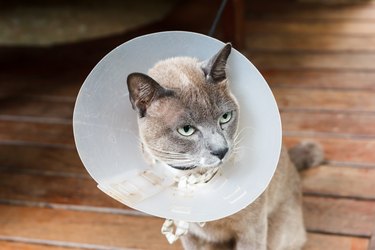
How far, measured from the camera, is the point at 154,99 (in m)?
1.11

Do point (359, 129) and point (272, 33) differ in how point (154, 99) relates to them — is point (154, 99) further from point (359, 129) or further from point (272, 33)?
point (272, 33)

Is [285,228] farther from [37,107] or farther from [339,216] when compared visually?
[37,107]

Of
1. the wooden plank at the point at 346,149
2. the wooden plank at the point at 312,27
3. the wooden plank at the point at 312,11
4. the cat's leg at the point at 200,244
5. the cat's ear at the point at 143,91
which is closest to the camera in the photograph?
the cat's ear at the point at 143,91

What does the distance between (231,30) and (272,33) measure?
341mm

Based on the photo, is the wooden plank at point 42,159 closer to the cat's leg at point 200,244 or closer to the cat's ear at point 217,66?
the cat's leg at point 200,244

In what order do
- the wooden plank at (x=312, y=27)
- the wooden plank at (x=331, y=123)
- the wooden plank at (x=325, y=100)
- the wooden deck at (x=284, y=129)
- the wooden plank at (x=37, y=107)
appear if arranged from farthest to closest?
the wooden plank at (x=312, y=27), the wooden plank at (x=37, y=107), the wooden plank at (x=325, y=100), the wooden plank at (x=331, y=123), the wooden deck at (x=284, y=129)

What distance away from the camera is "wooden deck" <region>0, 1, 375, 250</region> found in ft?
5.27

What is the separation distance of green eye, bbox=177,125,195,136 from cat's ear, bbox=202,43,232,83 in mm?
113

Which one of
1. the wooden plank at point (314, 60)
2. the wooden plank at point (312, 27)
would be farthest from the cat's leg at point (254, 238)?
the wooden plank at point (312, 27)

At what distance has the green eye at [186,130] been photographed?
1.09 m

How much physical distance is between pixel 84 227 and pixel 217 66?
80cm

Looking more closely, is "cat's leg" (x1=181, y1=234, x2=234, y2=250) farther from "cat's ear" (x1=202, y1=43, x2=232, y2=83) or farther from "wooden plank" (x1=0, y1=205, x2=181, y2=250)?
"cat's ear" (x1=202, y1=43, x2=232, y2=83)

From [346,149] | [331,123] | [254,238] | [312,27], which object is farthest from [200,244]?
[312,27]

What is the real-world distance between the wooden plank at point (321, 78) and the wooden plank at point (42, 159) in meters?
0.94
